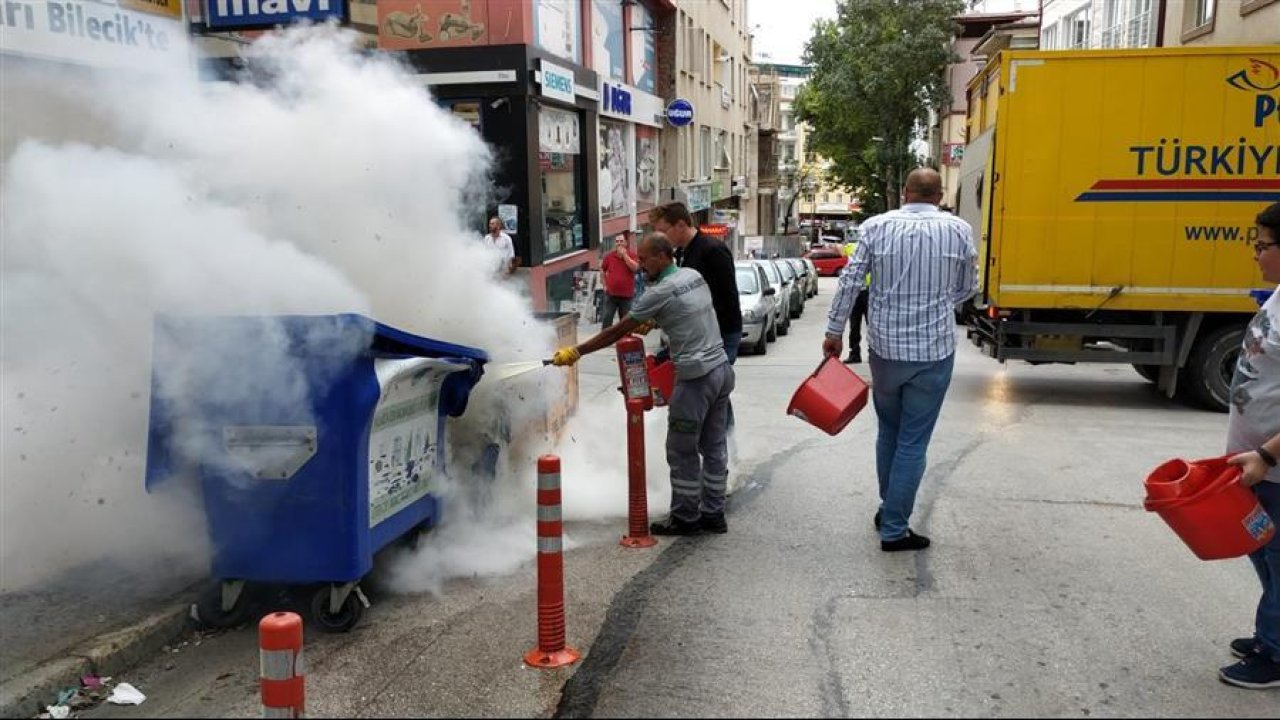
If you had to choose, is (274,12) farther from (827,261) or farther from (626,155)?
(827,261)

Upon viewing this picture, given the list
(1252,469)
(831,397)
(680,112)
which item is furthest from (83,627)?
(680,112)

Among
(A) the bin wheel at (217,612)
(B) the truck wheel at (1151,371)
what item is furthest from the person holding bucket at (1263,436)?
(B) the truck wheel at (1151,371)

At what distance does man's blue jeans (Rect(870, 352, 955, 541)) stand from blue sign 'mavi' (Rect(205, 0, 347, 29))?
7330mm

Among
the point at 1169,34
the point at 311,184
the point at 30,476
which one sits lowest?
the point at 30,476

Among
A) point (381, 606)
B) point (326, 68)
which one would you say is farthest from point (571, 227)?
point (381, 606)

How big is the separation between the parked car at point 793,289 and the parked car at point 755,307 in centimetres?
386

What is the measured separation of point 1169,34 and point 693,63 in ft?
52.9

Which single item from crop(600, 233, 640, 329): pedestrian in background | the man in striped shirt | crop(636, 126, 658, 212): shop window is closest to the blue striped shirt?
the man in striped shirt

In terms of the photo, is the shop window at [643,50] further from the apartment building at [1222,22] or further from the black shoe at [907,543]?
the black shoe at [907,543]

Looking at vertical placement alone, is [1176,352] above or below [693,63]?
below

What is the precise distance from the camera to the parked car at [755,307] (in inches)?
565

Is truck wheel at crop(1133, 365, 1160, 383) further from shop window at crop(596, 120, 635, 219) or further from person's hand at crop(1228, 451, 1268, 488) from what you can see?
shop window at crop(596, 120, 635, 219)

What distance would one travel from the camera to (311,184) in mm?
4758

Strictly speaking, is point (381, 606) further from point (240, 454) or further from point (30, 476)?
point (30, 476)
